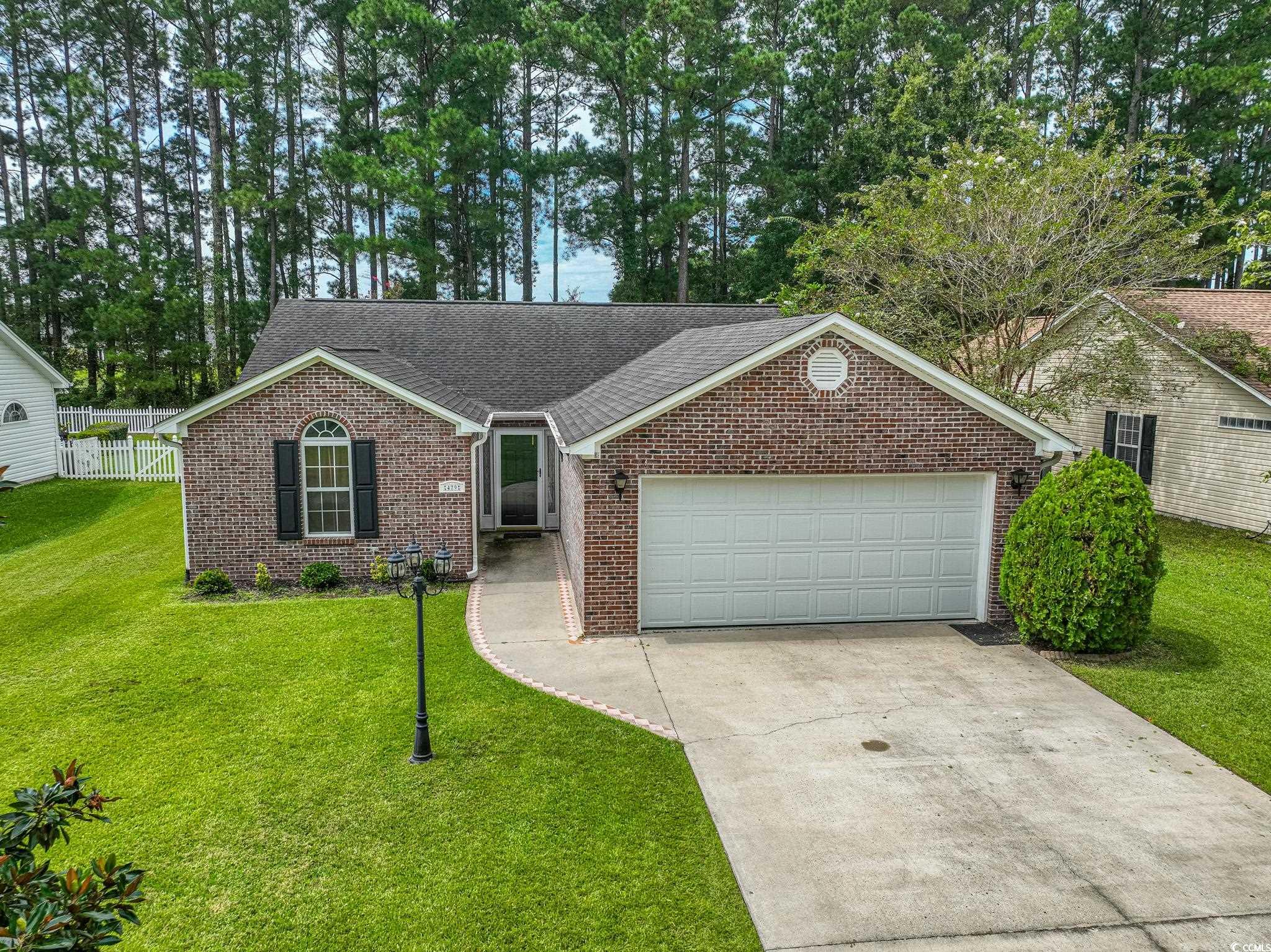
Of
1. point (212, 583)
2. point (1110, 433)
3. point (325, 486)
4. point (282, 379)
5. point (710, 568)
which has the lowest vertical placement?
point (212, 583)

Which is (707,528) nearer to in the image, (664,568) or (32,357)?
(664,568)

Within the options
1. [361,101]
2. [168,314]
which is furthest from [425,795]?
[361,101]

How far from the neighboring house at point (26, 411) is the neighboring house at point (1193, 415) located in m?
24.9

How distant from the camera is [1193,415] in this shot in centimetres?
1734

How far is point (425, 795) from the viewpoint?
21.5ft

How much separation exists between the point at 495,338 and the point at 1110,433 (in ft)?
50.3

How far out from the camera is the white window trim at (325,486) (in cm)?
1259

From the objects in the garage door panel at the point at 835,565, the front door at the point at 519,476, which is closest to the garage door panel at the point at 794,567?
the garage door panel at the point at 835,565

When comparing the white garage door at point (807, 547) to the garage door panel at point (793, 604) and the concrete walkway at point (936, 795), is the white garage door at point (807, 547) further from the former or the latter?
the concrete walkway at point (936, 795)

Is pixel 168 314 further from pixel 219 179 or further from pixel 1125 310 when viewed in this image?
pixel 1125 310

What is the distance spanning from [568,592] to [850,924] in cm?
772

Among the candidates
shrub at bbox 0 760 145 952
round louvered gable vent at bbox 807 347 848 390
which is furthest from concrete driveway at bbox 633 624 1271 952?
shrub at bbox 0 760 145 952

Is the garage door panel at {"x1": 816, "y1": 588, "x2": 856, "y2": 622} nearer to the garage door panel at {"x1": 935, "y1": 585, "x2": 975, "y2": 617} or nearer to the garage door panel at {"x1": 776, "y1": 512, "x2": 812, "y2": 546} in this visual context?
the garage door panel at {"x1": 776, "y1": 512, "x2": 812, "y2": 546}

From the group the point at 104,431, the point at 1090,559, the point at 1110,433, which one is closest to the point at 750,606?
the point at 1090,559
